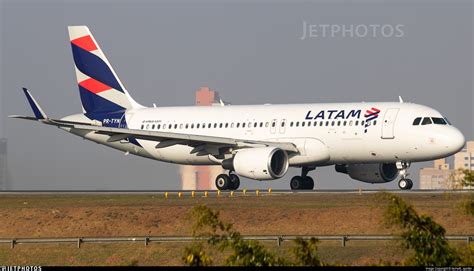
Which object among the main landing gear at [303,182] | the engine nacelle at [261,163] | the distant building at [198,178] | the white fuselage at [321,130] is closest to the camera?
the white fuselage at [321,130]

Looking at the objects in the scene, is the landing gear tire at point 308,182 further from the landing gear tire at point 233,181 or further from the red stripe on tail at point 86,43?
the red stripe on tail at point 86,43

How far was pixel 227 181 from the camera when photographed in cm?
6594

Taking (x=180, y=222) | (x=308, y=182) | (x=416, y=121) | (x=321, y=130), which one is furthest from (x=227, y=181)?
(x=180, y=222)

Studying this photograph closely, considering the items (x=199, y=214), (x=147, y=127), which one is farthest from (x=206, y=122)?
(x=199, y=214)

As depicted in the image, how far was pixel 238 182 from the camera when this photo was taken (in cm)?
6675

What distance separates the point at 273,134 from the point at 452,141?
10294 mm

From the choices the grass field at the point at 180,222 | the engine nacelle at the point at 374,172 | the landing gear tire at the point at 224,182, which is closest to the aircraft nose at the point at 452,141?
the grass field at the point at 180,222

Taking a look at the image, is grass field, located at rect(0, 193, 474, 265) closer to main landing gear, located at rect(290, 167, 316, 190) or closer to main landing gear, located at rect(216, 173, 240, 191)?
main landing gear, located at rect(216, 173, 240, 191)

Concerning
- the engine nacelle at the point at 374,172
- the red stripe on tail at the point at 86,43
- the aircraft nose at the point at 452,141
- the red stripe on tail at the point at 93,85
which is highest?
the red stripe on tail at the point at 86,43

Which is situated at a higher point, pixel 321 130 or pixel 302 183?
pixel 321 130

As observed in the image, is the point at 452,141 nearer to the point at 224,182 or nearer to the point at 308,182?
the point at 308,182

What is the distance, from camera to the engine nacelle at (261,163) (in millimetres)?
61844

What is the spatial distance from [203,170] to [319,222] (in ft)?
166

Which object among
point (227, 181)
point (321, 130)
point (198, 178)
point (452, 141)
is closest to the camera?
point (452, 141)
